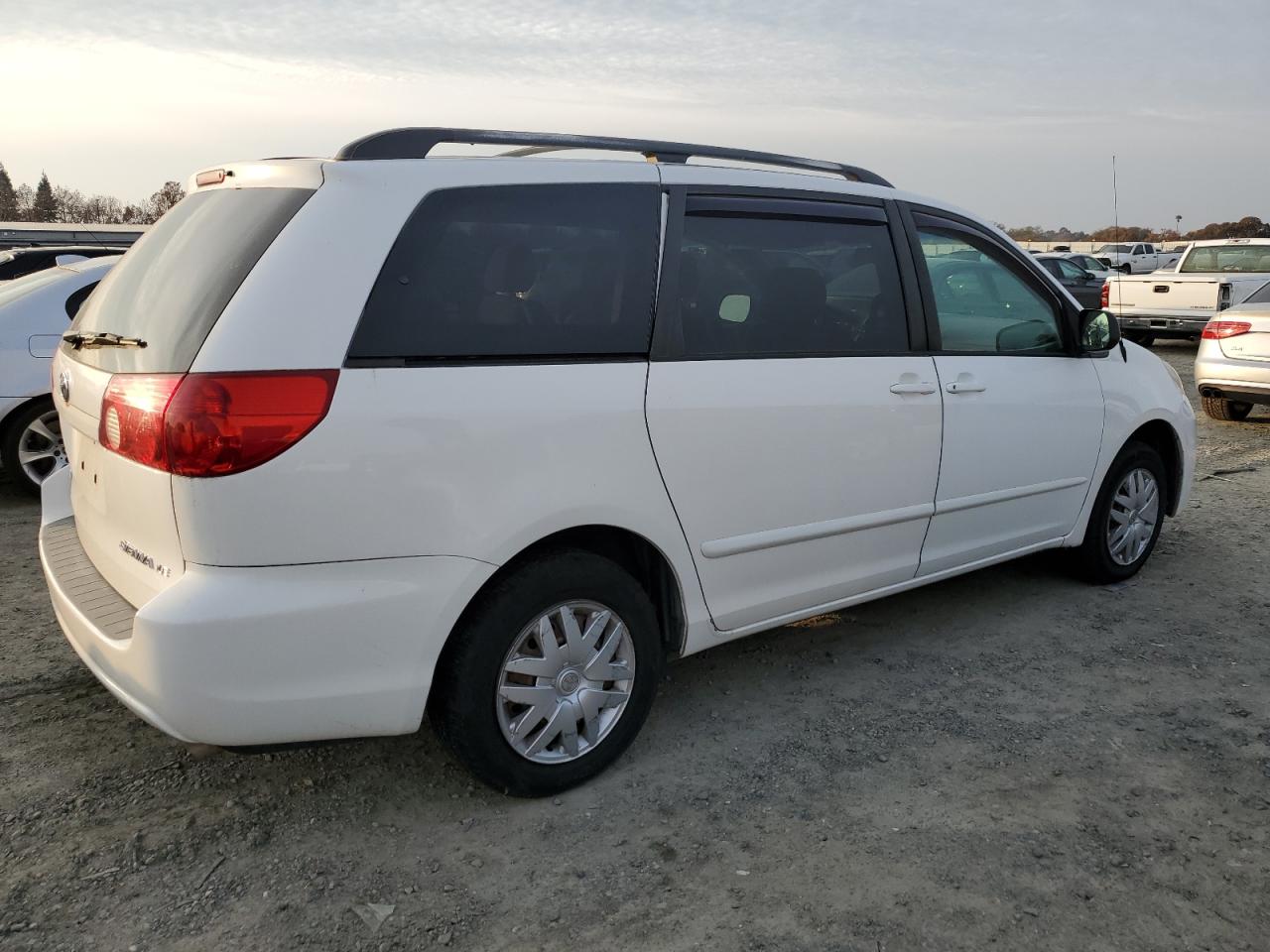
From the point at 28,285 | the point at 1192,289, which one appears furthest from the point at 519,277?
the point at 1192,289

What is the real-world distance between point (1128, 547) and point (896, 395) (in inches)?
81.6

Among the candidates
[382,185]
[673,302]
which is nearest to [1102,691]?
[673,302]

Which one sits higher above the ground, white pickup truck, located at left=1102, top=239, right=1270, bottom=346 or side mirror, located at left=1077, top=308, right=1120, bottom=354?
side mirror, located at left=1077, top=308, right=1120, bottom=354

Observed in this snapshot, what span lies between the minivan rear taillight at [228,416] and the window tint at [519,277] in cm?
18

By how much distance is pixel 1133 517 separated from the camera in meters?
5.07

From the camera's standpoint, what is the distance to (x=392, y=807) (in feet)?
9.98

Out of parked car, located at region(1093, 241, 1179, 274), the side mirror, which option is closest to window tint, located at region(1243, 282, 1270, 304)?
the side mirror

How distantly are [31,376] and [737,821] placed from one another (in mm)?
5294

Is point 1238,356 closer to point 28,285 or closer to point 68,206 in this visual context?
point 28,285

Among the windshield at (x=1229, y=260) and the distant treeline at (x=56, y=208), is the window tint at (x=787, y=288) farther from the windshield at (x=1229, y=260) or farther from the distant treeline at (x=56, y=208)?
the distant treeline at (x=56, y=208)

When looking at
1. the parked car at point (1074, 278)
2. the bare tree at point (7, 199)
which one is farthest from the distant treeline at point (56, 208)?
the parked car at point (1074, 278)

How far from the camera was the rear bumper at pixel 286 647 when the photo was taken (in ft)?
8.11

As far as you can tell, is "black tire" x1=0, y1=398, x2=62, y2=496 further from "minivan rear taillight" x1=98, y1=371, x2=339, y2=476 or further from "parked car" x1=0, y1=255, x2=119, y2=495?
"minivan rear taillight" x1=98, y1=371, x2=339, y2=476

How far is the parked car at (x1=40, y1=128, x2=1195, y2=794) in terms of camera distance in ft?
8.20
